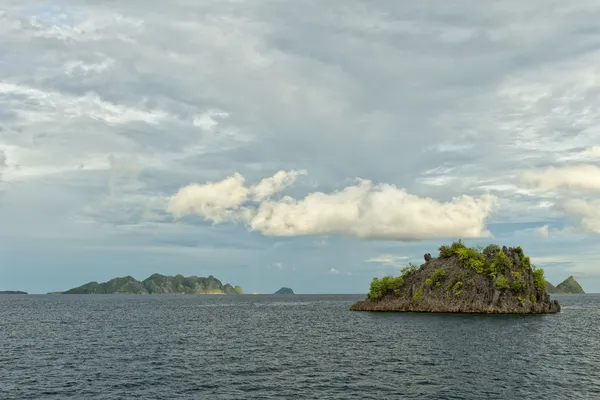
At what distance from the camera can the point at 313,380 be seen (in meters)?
55.2

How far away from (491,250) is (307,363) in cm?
11983

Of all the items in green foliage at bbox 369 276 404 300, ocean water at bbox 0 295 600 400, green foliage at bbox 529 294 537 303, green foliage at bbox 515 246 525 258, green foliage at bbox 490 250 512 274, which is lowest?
ocean water at bbox 0 295 600 400

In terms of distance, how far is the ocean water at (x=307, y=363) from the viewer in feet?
165

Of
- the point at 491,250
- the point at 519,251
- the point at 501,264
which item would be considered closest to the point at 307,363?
the point at 501,264

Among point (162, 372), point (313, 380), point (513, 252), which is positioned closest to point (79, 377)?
point (162, 372)

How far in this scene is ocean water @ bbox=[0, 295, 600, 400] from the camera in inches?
1978

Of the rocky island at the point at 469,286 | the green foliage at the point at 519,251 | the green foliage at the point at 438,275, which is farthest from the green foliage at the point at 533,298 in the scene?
the green foliage at the point at 438,275

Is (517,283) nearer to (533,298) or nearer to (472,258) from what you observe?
(533,298)

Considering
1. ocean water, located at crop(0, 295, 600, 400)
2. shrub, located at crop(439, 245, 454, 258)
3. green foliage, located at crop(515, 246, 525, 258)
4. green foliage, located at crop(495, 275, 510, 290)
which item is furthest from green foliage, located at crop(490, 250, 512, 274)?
ocean water, located at crop(0, 295, 600, 400)

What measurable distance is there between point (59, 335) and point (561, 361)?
317 ft

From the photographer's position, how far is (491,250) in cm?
16512

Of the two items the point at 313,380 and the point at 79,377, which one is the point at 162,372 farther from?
the point at 313,380

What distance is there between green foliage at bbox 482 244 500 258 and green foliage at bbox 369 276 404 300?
30.7 m

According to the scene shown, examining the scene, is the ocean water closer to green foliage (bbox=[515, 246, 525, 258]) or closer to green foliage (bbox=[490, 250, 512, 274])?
green foliage (bbox=[490, 250, 512, 274])
